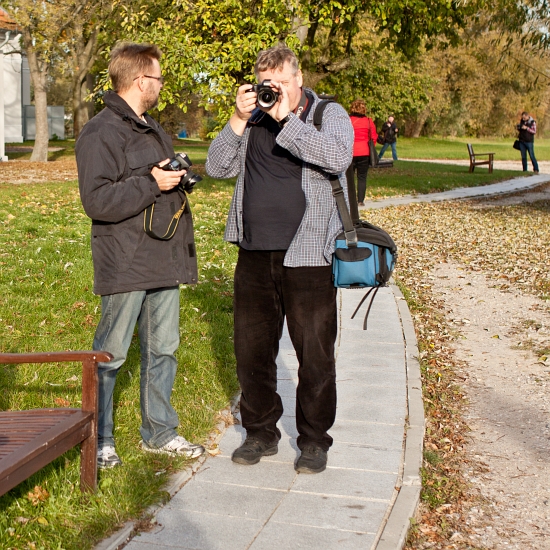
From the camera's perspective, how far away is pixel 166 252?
427 centimetres

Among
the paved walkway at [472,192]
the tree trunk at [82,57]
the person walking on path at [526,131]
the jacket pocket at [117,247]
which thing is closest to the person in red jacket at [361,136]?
the paved walkway at [472,192]

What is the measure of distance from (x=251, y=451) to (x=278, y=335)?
25.3 inches

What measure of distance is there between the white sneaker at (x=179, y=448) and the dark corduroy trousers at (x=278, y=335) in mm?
308

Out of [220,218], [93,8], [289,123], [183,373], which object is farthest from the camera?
[93,8]

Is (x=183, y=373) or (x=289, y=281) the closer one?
(x=289, y=281)

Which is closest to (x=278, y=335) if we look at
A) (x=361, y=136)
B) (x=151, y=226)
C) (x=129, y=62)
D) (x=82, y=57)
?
(x=151, y=226)

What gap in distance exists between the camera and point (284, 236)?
4.20 meters

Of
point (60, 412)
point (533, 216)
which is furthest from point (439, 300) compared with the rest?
point (533, 216)

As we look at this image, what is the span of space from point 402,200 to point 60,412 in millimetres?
16188

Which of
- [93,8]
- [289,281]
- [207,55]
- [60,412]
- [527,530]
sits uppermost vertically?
[93,8]

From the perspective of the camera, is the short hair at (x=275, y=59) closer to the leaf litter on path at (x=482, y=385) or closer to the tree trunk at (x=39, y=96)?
the leaf litter on path at (x=482, y=385)

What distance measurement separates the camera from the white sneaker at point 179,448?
4508 mm

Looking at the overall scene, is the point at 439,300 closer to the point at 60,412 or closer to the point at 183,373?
the point at 183,373

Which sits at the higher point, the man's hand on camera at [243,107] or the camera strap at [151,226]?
the man's hand on camera at [243,107]
